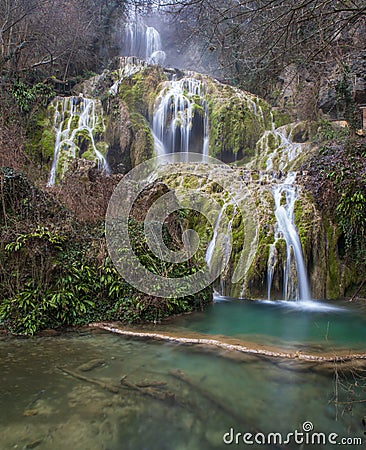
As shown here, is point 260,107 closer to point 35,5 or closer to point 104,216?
point 35,5

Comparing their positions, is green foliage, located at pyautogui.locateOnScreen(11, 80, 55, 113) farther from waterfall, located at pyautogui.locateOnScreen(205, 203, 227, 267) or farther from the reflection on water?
the reflection on water

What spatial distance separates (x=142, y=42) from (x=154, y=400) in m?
27.2

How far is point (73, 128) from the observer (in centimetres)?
1407

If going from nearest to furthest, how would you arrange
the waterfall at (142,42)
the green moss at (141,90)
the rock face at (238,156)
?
the rock face at (238,156)
the green moss at (141,90)
the waterfall at (142,42)

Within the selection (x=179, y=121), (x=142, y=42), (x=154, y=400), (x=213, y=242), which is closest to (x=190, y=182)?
(x=213, y=242)

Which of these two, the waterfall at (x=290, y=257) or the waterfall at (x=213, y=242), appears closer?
the waterfall at (x=290, y=257)

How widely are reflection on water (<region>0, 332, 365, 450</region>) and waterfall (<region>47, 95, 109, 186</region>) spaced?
9.87 m

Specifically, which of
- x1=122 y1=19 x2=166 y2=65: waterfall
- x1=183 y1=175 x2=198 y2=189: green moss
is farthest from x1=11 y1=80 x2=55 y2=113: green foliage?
x1=122 y1=19 x2=166 y2=65: waterfall

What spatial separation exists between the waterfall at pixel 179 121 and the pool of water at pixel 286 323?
896 centimetres

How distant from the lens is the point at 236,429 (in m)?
2.75

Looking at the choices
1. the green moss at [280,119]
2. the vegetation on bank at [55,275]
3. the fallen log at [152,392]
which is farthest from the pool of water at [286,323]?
the green moss at [280,119]

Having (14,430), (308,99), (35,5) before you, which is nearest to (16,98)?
(35,5)

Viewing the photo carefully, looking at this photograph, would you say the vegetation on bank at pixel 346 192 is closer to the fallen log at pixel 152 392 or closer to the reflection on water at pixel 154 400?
the reflection on water at pixel 154 400

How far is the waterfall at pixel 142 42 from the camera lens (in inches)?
953
